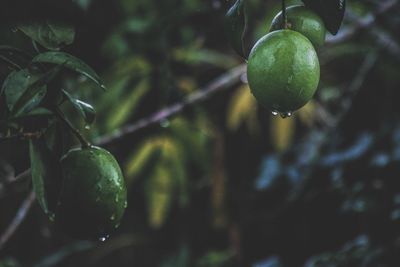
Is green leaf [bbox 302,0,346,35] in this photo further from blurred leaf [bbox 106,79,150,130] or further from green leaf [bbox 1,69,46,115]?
blurred leaf [bbox 106,79,150,130]

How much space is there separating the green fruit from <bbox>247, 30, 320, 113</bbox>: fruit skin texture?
4cm

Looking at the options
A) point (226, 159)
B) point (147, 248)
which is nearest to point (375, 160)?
point (226, 159)

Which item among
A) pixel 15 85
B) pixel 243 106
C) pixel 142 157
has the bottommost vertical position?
pixel 15 85

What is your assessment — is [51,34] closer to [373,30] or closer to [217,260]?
[217,260]

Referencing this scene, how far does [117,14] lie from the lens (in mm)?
2742

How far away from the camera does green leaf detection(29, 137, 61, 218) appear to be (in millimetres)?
800

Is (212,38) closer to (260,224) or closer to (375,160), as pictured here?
(260,224)

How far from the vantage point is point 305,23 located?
3.01 ft

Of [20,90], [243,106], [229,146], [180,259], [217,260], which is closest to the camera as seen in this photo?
[20,90]

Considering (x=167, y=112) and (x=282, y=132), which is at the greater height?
(x=282, y=132)

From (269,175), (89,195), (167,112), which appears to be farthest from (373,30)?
(89,195)

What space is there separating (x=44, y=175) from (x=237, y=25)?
14.5 inches

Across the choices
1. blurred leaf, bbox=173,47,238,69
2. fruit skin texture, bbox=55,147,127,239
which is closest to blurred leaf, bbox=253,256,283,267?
blurred leaf, bbox=173,47,238,69

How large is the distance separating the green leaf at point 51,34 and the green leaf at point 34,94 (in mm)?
64
